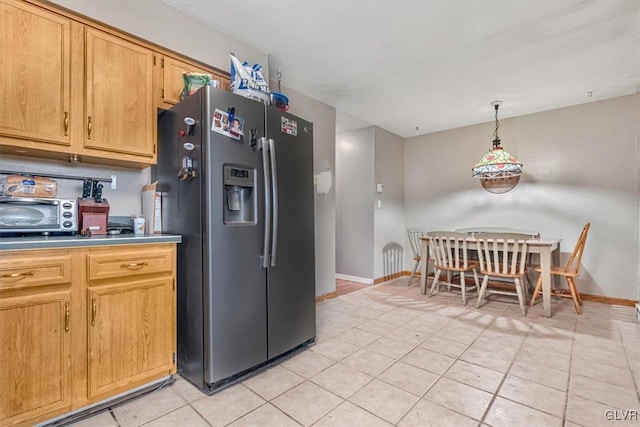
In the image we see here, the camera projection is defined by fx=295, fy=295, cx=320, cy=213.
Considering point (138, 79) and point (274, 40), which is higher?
point (274, 40)

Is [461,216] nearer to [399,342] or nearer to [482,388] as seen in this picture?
[399,342]

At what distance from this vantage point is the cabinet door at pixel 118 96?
5.75ft

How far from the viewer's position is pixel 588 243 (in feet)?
12.1

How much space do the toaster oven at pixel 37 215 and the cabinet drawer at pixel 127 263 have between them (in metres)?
0.36

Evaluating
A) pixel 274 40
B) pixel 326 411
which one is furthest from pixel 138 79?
pixel 326 411

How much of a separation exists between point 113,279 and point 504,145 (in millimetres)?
4807

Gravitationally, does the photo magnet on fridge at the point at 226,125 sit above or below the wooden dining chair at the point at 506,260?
above

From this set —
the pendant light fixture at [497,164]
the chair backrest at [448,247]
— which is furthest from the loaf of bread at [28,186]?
the pendant light fixture at [497,164]

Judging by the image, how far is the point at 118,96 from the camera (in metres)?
1.84

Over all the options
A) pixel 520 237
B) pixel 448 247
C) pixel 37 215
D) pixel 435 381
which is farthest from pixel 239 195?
pixel 520 237

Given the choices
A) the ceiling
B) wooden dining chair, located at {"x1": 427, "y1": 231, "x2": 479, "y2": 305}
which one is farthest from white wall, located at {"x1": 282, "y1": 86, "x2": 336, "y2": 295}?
wooden dining chair, located at {"x1": 427, "y1": 231, "x2": 479, "y2": 305}

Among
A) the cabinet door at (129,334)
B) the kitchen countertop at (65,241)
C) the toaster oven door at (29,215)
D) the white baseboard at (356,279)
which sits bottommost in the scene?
the white baseboard at (356,279)

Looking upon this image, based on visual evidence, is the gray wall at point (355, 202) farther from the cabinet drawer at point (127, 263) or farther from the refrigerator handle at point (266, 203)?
the cabinet drawer at point (127, 263)

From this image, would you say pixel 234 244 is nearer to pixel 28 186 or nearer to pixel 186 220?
pixel 186 220
